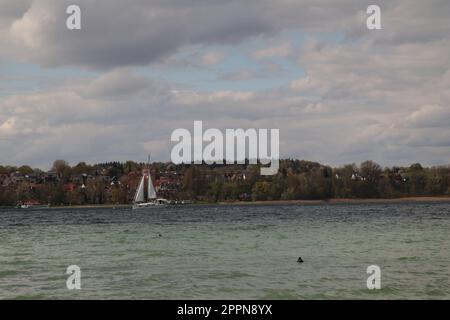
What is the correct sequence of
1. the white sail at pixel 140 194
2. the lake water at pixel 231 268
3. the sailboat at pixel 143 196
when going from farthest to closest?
the white sail at pixel 140 194
the sailboat at pixel 143 196
the lake water at pixel 231 268

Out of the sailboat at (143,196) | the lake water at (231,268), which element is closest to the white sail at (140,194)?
the sailboat at (143,196)

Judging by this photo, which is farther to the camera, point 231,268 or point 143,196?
point 143,196

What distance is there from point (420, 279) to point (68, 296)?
13234mm

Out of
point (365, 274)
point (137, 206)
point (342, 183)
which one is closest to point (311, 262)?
point (365, 274)

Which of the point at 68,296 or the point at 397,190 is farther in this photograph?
the point at 397,190

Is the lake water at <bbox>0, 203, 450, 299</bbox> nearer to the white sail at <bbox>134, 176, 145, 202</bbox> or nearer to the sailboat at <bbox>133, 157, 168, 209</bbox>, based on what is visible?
the sailboat at <bbox>133, 157, 168, 209</bbox>

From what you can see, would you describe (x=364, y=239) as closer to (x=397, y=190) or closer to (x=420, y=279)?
(x=420, y=279)

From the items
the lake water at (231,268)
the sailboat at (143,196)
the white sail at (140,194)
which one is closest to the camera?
the lake water at (231,268)

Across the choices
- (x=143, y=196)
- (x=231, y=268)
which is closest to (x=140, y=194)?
(x=143, y=196)

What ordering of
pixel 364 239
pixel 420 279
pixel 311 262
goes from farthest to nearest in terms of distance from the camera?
pixel 364 239, pixel 311 262, pixel 420 279

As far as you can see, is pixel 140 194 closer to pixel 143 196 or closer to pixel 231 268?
pixel 143 196

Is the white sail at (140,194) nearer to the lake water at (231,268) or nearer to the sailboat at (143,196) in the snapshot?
the sailboat at (143,196)
